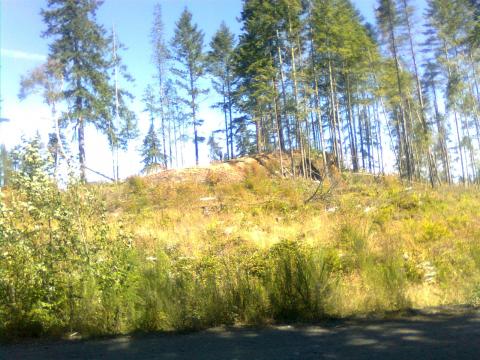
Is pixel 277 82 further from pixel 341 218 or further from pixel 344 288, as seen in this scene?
pixel 344 288

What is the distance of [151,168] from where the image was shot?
31562 millimetres

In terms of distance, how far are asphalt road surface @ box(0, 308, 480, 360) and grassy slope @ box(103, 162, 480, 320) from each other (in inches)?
22.2

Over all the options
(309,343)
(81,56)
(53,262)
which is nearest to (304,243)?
(309,343)

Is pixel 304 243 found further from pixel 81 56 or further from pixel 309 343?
pixel 81 56

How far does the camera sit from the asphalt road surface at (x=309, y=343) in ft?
14.4

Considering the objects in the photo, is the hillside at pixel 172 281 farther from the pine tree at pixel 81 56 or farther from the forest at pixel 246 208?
the pine tree at pixel 81 56

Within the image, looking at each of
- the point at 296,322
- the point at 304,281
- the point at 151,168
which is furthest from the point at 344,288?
the point at 151,168

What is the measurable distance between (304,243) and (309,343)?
216 inches

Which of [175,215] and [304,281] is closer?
[304,281]

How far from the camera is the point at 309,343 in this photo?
4.80m

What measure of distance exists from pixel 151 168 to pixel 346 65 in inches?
622

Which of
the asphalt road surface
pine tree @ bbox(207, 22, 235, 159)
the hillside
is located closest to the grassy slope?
the hillside

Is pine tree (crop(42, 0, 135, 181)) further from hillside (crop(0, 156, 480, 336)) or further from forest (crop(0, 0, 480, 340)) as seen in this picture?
hillside (crop(0, 156, 480, 336))

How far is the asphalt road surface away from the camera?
438 cm
